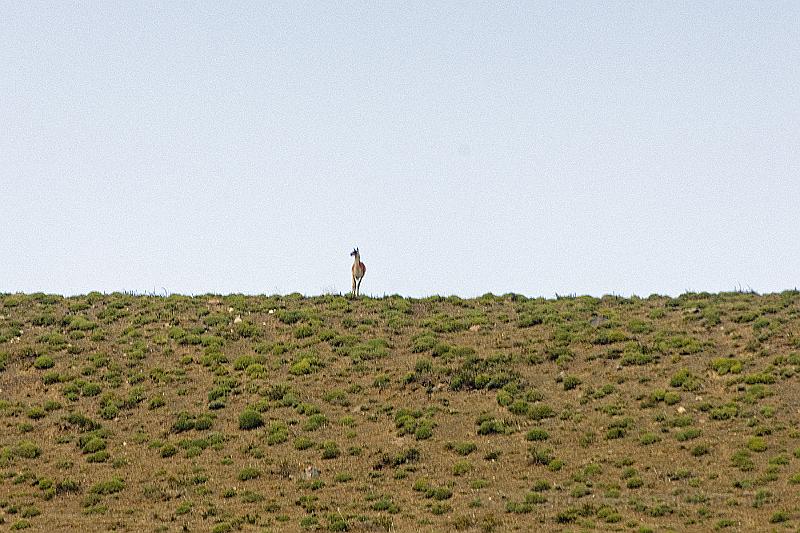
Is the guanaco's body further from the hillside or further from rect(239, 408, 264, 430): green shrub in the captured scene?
rect(239, 408, 264, 430): green shrub

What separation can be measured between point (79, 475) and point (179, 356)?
508 inches

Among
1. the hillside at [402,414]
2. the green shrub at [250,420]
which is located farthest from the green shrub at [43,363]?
the green shrub at [250,420]

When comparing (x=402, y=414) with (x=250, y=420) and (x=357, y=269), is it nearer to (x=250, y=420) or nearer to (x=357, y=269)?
(x=250, y=420)

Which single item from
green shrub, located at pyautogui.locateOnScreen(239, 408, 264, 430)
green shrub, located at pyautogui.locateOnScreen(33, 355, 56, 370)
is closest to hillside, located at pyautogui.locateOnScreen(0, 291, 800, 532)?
green shrub, located at pyautogui.locateOnScreen(239, 408, 264, 430)

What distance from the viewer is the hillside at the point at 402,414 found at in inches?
1359

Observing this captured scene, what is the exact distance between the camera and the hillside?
3453 cm

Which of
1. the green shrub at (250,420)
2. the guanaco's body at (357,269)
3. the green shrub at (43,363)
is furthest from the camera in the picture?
the guanaco's body at (357,269)

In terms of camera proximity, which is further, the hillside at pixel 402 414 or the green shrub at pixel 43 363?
the green shrub at pixel 43 363

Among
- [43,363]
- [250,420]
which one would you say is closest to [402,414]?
[250,420]

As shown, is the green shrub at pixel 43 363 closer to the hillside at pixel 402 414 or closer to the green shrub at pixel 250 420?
the hillside at pixel 402 414

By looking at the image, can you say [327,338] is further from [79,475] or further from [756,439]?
[756,439]

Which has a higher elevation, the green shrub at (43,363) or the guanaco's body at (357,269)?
the guanaco's body at (357,269)

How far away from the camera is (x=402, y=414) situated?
43.8 meters

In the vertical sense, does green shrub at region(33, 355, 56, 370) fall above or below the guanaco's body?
below
